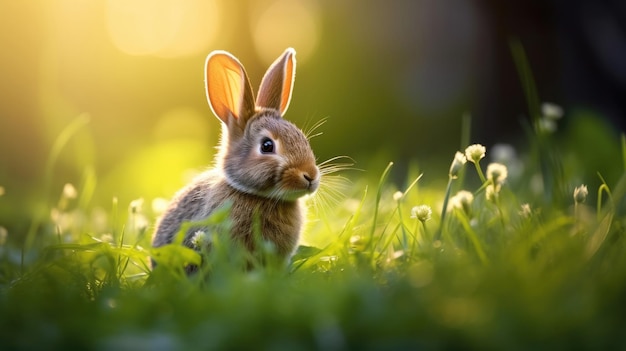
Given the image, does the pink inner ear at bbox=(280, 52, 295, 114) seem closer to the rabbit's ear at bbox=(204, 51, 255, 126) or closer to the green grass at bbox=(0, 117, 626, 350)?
the rabbit's ear at bbox=(204, 51, 255, 126)

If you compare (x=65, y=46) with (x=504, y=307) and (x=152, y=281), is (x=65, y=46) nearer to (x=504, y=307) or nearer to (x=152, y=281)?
(x=152, y=281)

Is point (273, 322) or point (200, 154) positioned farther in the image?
point (200, 154)

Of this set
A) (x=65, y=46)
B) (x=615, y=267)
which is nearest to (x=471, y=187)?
(x=615, y=267)

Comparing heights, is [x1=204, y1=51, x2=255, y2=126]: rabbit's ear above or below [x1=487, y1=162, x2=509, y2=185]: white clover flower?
above

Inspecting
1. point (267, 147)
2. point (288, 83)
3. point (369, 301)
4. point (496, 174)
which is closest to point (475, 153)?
point (496, 174)

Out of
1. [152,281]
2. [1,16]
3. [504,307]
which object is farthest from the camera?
[1,16]

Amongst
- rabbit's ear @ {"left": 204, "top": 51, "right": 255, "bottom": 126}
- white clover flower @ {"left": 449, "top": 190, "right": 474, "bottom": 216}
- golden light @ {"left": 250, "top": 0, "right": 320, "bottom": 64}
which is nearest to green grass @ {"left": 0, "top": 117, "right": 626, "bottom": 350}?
white clover flower @ {"left": 449, "top": 190, "right": 474, "bottom": 216}

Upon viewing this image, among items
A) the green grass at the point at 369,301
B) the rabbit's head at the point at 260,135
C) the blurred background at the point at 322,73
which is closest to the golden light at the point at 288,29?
the blurred background at the point at 322,73
